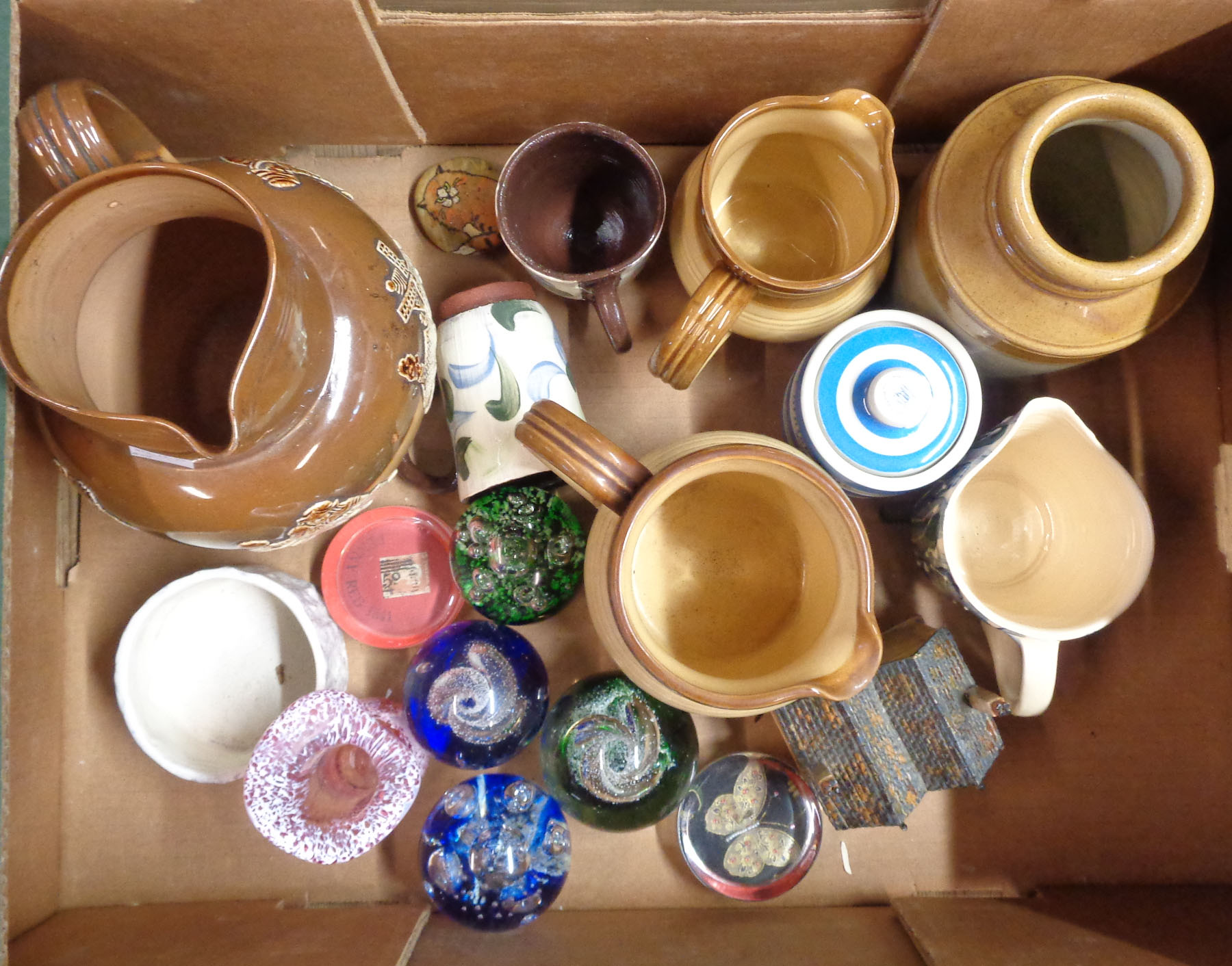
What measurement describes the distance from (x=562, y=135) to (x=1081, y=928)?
0.97 meters

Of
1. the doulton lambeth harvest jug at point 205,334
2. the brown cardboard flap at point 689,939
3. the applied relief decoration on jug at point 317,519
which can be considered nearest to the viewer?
the doulton lambeth harvest jug at point 205,334

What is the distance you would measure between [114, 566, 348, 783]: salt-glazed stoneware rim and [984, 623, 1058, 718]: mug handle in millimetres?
726

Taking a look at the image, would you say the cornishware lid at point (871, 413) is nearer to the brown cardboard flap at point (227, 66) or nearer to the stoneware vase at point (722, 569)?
the stoneware vase at point (722, 569)

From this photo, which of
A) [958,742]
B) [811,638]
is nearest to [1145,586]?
[958,742]

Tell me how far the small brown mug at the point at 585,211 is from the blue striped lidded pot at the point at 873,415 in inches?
8.5

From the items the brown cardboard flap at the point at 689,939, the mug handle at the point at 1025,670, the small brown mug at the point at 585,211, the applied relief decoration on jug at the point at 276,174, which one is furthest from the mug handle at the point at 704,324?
the brown cardboard flap at the point at 689,939

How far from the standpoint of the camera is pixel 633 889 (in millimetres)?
937

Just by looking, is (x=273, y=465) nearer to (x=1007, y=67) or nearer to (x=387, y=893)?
(x=387, y=893)

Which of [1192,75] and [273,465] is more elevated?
[1192,75]

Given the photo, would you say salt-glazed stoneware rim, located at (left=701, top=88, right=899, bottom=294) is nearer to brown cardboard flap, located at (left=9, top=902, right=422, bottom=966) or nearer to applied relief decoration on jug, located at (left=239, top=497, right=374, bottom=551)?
applied relief decoration on jug, located at (left=239, top=497, right=374, bottom=551)

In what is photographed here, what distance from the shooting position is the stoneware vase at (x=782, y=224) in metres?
0.76

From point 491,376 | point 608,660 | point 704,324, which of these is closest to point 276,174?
point 491,376

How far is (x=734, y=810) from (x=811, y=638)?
0.29 meters

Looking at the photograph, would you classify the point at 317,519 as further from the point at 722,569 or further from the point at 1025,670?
the point at 1025,670
